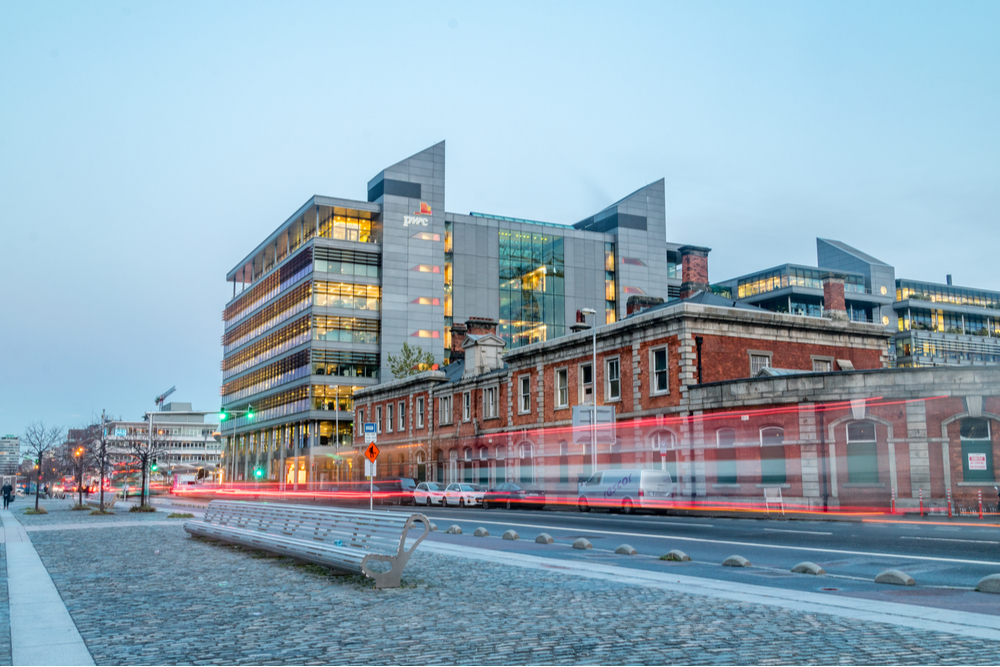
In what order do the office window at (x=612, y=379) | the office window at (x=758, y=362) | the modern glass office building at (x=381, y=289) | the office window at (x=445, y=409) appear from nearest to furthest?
the office window at (x=758, y=362) < the office window at (x=612, y=379) < the office window at (x=445, y=409) < the modern glass office building at (x=381, y=289)

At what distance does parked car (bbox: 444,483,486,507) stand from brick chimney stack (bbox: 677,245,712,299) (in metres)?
15.9

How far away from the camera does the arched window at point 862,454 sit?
33188mm

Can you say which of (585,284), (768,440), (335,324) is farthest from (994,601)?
(585,284)

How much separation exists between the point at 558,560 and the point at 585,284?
90.0 metres

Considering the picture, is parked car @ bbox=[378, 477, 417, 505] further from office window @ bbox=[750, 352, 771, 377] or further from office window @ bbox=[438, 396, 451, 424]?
office window @ bbox=[750, 352, 771, 377]

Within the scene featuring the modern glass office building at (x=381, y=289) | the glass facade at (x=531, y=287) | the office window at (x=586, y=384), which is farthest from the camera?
the glass facade at (x=531, y=287)

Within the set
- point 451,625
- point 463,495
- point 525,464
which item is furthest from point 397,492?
point 451,625

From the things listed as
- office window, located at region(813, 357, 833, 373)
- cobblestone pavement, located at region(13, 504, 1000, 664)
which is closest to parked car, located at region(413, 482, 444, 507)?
office window, located at region(813, 357, 833, 373)

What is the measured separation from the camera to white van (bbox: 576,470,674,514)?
35812mm

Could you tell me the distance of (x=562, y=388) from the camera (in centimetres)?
4872

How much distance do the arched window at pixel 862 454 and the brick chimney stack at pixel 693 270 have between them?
53.5 feet

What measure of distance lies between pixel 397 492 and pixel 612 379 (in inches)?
607

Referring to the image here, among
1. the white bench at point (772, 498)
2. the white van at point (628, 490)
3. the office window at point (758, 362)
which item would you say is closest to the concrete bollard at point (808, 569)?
the white bench at point (772, 498)

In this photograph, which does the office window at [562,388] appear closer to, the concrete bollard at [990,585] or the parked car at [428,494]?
the parked car at [428,494]
